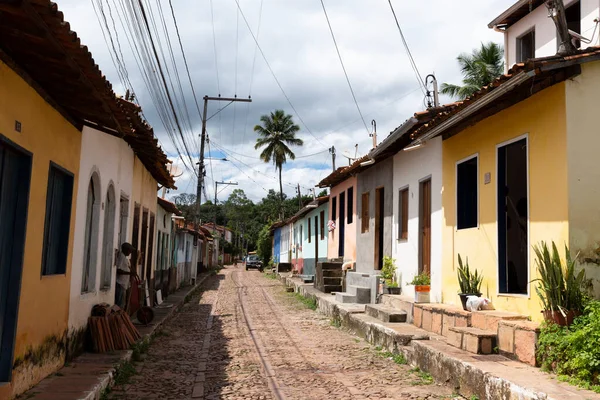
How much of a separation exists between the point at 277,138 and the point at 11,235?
4558 cm

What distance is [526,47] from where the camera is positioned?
17.9 m

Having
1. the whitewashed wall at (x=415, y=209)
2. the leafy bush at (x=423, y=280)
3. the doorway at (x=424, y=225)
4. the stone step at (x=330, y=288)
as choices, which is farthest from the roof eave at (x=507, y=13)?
the stone step at (x=330, y=288)

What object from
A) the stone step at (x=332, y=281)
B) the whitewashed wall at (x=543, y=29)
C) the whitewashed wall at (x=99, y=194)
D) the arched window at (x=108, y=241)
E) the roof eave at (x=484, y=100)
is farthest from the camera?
the stone step at (x=332, y=281)

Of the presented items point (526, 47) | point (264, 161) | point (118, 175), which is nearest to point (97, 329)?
point (118, 175)

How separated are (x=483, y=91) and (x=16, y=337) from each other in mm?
6178

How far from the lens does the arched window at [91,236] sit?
9.07m

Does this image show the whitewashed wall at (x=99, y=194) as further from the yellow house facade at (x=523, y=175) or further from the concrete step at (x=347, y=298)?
the concrete step at (x=347, y=298)

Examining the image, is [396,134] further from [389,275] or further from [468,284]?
[468,284]

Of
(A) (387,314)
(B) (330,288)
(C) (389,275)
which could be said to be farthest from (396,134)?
(B) (330,288)

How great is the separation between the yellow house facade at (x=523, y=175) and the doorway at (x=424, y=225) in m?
1.54

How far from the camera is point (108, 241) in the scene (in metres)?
10.6

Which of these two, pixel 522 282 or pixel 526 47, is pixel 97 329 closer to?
pixel 522 282

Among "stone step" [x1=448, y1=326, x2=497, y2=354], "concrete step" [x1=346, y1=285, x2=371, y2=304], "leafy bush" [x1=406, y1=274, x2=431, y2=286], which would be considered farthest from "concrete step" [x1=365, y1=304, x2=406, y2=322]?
"stone step" [x1=448, y1=326, x2=497, y2=354]

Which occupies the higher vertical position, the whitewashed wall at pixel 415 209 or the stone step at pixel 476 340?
the whitewashed wall at pixel 415 209
